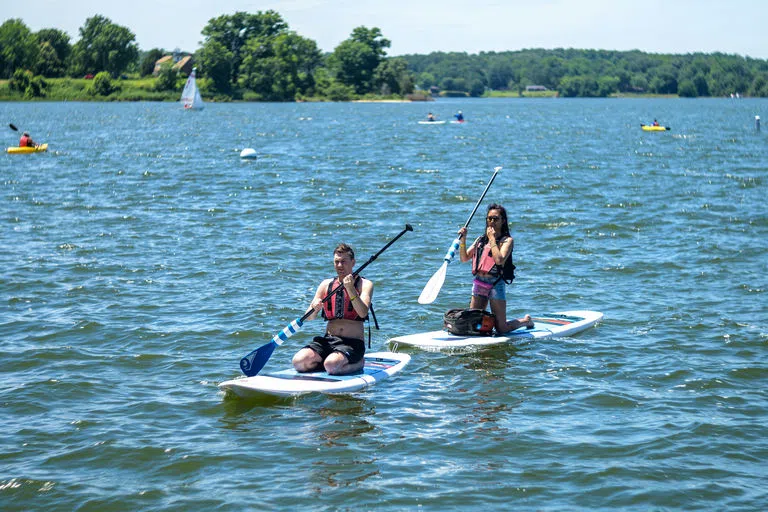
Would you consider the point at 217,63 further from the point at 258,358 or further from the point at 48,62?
the point at 258,358

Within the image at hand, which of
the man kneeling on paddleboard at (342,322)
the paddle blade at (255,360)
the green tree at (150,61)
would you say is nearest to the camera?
the man kneeling on paddleboard at (342,322)

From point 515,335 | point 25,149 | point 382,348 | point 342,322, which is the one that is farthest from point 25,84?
point 342,322

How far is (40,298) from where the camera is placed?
48.3ft

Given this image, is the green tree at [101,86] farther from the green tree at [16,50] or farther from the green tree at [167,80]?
the green tree at [16,50]

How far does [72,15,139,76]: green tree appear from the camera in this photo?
6201 inches

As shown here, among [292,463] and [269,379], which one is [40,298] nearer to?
[269,379]

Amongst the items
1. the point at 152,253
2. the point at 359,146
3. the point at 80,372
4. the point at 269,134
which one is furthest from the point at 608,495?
the point at 269,134

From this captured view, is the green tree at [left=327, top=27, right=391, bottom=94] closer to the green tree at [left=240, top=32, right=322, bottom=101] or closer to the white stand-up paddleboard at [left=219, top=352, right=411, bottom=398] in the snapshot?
the green tree at [left=240, top=32, right=322, bottom=101]

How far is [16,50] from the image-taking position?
146 metres

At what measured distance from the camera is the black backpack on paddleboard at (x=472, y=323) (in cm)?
1214

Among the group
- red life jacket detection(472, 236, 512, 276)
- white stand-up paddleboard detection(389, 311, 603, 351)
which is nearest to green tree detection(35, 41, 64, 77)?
white stand-up paddleboard detection(389, 311, 603, 351)

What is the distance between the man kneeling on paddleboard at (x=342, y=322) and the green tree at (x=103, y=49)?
15742 cm

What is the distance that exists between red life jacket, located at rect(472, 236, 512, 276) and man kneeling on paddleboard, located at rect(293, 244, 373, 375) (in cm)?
231

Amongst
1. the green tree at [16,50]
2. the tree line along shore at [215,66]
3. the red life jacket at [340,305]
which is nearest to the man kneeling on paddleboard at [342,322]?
the red life jacket at [340,305]
